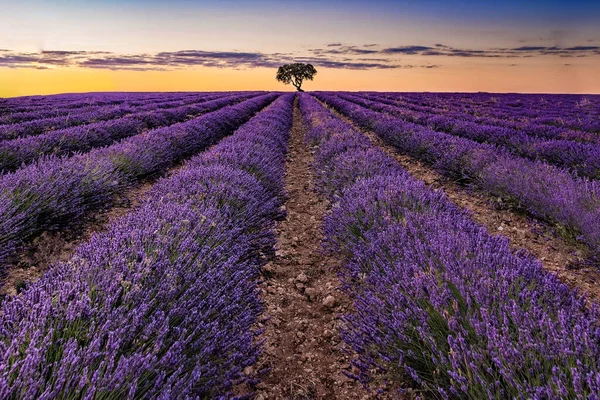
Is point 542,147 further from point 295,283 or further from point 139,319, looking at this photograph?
point 139,319

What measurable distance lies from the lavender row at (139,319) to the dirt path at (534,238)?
265 cm

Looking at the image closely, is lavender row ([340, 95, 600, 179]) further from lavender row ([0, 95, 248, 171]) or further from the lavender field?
lavender row ([0, 95, 248, 171])

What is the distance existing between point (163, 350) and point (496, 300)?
5.51 ft

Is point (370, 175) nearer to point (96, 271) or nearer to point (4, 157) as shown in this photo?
point (96, 271)

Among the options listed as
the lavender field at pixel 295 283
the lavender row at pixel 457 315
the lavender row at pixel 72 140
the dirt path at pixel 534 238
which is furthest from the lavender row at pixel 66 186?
the dirt path at pixel 534 238

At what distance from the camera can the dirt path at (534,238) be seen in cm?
354

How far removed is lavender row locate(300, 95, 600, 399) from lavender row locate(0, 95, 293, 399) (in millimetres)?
816

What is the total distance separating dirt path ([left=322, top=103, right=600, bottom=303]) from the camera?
3535 mm

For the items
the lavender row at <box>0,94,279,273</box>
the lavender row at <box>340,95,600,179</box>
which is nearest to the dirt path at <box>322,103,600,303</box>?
the lavender row at <box>340,95,600,179</box>

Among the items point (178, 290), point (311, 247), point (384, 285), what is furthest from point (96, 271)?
point (311, 247)

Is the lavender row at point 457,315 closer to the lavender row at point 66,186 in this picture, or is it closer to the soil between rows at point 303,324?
the soil between rows at point 303,324

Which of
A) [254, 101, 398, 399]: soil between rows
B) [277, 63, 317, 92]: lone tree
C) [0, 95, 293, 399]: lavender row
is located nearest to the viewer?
[0, 95, 293, 399]: lavender row

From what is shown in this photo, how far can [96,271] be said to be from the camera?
205cm

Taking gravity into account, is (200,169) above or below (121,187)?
above
